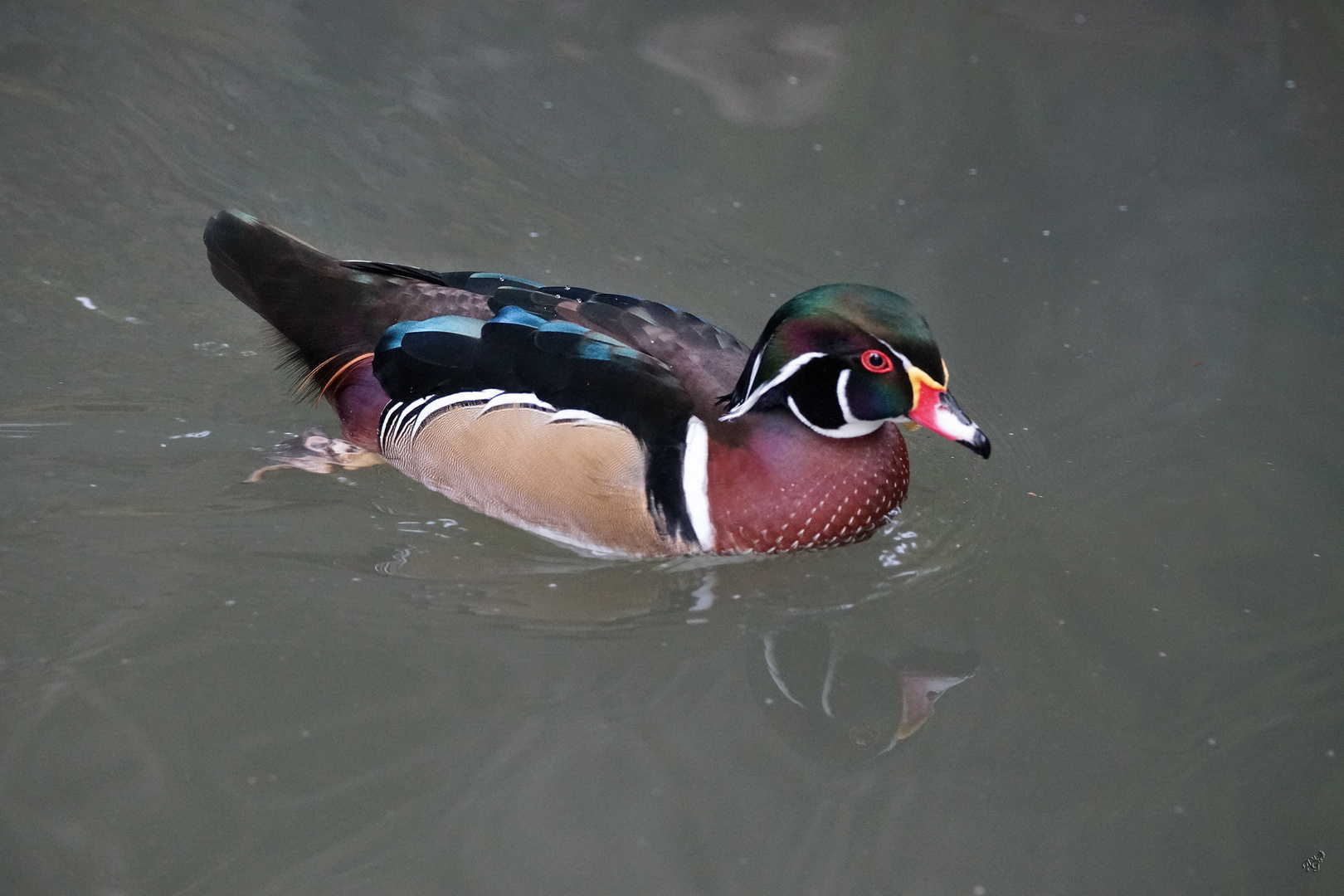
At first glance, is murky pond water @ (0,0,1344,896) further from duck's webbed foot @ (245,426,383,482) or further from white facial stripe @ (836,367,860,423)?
white facial stripe @ (836,367,860,423)

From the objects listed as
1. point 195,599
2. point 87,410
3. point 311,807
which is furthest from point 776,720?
point 87,410

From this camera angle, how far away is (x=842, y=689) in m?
2.91

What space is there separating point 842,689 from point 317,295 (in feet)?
5.64

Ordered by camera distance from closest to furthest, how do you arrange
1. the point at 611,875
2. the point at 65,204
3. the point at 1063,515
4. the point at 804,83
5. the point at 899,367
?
the point at 611,875 < the point at 899,367 < the point at 1063,515 < the point at 65,204 < the point at 804,83

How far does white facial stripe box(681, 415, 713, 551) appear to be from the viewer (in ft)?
9.96

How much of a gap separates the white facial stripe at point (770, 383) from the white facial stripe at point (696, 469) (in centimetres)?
7

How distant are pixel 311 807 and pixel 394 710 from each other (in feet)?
0.95

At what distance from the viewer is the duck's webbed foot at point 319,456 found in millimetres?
3480

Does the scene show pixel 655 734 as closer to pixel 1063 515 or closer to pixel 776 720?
pixel 776 720

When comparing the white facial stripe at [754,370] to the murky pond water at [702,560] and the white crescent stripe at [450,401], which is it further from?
the white crescent stripe at [450,401]

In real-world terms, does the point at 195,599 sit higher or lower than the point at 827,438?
lower

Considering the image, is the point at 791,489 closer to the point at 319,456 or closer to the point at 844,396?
the point at 844,396

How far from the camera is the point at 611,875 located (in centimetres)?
246

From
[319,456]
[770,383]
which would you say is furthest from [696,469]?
[319,456]
